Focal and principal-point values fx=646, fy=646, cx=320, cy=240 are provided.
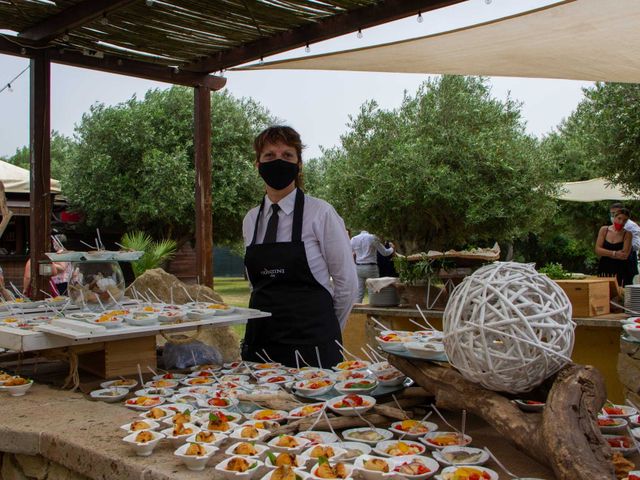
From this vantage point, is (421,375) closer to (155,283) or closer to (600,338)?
(600,338)

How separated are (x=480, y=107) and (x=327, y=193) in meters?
4.73

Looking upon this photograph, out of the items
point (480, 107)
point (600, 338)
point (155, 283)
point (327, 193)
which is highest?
point (480, 107)

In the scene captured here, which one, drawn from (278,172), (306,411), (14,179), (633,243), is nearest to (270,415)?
(306,411)

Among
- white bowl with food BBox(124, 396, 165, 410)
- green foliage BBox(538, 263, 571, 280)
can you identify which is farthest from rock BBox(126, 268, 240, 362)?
white bowl with food BBox(124, 396, 165, 410)

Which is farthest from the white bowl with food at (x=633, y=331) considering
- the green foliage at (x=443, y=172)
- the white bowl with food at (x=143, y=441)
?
the green foliage at (x=443, y=172)

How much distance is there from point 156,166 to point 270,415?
49.4 ft

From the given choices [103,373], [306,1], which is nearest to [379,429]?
[103,373]

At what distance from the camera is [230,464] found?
1.53 metres

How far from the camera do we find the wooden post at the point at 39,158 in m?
5.28

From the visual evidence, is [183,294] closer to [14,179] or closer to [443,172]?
[14,179]

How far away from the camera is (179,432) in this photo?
176cm

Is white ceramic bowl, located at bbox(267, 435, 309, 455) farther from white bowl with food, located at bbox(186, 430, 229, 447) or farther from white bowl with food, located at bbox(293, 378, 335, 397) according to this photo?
white bowl with food, located at bbox(293, 378, 335, 397)

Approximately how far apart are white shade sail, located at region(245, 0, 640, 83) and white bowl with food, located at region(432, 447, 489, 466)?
288 centimetres

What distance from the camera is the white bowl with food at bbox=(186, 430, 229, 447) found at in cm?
171
